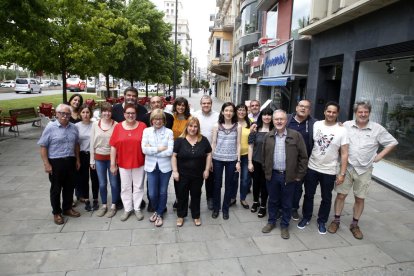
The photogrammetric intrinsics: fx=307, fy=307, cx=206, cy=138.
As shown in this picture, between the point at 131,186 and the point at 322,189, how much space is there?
2.81m

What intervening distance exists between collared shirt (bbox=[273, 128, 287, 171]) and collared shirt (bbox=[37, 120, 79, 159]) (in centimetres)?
290

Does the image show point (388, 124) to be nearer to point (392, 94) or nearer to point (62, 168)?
point (392, 94)

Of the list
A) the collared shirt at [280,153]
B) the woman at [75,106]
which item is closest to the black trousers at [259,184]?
the collared shirt at [280,153]

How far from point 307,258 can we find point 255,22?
68.1ft

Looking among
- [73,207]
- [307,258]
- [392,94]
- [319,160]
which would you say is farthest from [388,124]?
[73,207]

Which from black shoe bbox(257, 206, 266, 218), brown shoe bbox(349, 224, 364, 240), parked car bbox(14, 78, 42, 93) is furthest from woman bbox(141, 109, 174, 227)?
parked car bbox(14, 78, 42, 93)

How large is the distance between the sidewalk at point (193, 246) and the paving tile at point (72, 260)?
10 mm

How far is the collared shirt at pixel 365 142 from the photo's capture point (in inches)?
161

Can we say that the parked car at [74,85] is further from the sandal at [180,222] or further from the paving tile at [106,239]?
the sandal at [180,222]

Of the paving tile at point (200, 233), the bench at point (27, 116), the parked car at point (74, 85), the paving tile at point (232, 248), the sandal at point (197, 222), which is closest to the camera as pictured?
the paving tile at point (232, 248)

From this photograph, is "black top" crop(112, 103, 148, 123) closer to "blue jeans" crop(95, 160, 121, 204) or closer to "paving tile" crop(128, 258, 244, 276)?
"blue jeans" crop(95, 160, 121, 204)

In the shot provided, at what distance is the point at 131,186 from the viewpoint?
470 centimetres

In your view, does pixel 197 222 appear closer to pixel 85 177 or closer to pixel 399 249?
pixel 85 177

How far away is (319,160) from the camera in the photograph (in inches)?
166
